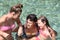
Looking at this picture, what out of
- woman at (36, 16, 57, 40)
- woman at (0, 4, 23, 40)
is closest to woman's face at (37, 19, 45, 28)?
woman at (36, 16, 57, 40)

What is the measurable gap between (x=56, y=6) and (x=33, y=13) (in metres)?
0.28

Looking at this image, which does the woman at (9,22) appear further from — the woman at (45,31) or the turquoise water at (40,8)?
the woman at (45,31)

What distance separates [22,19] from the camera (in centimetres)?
187

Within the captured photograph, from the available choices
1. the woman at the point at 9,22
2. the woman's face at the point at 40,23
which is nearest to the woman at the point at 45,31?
the woman's face at the point at 40,23

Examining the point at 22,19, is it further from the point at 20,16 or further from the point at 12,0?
the point at 12,0

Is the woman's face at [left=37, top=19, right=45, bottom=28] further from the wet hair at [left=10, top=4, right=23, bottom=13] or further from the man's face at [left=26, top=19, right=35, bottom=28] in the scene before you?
the wet hair at [left=10, top=4, right=23, bottom=13]

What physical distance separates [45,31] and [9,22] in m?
0.35

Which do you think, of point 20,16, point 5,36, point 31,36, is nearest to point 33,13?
point 20,16

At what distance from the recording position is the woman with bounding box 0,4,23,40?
5.75ft

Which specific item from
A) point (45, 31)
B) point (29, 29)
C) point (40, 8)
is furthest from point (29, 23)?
point (40, 8)

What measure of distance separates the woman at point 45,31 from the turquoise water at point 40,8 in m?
0.05

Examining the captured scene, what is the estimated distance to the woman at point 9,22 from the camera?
1754 mm

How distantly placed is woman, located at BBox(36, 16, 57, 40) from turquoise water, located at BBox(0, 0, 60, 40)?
5cm

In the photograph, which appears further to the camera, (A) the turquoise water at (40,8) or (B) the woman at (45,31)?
(A) the turquoise water at (40,8)
